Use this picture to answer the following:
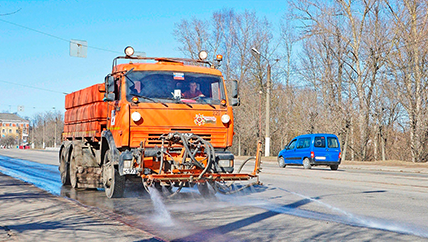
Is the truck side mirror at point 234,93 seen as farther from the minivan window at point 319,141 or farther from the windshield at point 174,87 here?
the minivan window at point 319,141

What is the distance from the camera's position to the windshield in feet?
33.7

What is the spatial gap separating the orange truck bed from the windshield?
Result: 5.47 feet

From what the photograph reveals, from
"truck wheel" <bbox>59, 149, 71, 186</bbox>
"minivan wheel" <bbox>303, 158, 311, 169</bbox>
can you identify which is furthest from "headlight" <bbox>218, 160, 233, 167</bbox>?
"minivan wheel" <bbox>303, 158, 311, 169</bbox>

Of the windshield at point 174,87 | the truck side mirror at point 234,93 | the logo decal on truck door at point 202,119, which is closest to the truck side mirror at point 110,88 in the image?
the windshield at point 174,87

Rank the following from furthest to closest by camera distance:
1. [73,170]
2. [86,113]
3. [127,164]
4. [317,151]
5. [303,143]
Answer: [303,143]
[317,151]
[73,170]
[86,113]
[127,164]

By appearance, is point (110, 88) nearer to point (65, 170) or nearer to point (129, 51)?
point (129, 51)

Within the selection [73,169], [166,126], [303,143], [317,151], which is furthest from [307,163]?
[166,126]

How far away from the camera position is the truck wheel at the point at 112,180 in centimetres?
1073

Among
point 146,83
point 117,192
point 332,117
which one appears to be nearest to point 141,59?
point 146,83

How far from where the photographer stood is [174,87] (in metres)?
10.5

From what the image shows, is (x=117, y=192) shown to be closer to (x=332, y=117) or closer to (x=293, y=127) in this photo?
(x=332, y=117)

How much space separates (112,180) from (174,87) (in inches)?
97.7

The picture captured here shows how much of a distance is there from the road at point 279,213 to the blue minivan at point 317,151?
11.4 m

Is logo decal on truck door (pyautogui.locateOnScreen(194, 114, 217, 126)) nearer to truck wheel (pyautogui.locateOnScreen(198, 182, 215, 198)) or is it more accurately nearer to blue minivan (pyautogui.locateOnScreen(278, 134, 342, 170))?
truck wheel (pyautogui.locateOnScreen(198, 182, 215, 198))
